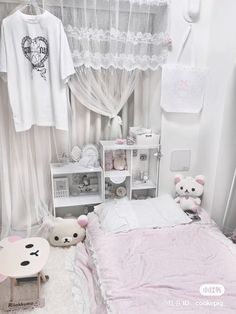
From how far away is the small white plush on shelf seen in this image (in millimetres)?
2242

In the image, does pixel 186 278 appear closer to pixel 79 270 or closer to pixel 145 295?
pixel 145 295

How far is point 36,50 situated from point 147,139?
1.18m

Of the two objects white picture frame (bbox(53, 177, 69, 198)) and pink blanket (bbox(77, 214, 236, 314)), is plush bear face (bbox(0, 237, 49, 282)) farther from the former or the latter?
white picture frame (bbox(53, 177, 69, 198))

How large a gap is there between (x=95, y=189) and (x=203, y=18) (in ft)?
6.04

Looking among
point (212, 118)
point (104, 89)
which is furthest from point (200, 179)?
point (104, 89)

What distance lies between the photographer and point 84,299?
5.62 feet

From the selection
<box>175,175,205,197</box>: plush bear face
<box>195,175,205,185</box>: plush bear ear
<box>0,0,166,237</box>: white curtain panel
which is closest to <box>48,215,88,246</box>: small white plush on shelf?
<box>0,0,166,237</box>: white curtain panel

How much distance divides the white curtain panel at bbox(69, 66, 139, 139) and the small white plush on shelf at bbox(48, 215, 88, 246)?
950 millimetres

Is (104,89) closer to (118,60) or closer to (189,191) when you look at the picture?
(118,60)

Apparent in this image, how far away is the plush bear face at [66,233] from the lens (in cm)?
224

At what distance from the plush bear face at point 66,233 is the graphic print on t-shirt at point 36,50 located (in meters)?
1.27

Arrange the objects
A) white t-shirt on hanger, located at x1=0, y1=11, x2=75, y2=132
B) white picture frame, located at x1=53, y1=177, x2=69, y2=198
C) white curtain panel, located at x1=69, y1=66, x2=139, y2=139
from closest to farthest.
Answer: white t-shirt on hanger, located at x1=0, y1=11, x2=75, y2=132 → white curtain panel, located at x1=69, y1=66, x2=139, y2=139 → white picture frame, located at x1=53, y1=177, x2=69, y2=198

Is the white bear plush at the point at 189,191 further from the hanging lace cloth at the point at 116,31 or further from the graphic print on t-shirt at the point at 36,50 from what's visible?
the graphic print on t-shirt at the point at 36,50

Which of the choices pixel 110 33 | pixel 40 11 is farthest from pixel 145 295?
pixel 40 11
